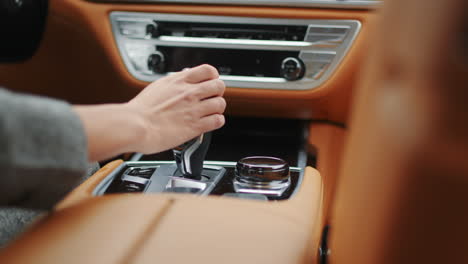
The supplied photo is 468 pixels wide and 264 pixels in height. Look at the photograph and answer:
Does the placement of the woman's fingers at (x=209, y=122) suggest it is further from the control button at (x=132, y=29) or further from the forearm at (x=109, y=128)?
the control button at (x=132, y=29)

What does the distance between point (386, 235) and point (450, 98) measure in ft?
0.30

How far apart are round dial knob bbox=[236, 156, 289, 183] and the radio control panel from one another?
47 centimetres

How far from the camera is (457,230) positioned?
276 millimetres

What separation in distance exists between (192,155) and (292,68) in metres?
0.52

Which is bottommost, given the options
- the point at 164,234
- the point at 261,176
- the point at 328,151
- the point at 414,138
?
the point at 328,151

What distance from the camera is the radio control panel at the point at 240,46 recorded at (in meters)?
1.25

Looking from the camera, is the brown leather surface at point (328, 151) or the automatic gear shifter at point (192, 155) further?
the brown leather surface at point (328, 151)

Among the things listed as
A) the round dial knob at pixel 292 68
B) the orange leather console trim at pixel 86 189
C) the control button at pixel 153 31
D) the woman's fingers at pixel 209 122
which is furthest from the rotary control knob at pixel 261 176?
the control button at pixel 153 31

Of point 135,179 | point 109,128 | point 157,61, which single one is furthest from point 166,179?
point 157,61

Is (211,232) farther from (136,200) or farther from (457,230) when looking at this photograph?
(457,230)

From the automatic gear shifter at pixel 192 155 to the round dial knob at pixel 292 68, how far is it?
483 millimetres

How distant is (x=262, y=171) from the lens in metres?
0.84

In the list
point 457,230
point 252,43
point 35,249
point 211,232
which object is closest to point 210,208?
point 211,232

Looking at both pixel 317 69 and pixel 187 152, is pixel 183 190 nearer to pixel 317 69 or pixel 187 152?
pixel 187 152
